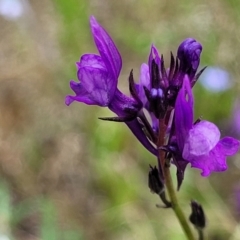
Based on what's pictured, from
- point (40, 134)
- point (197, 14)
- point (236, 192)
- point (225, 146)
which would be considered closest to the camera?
point (225, 146)

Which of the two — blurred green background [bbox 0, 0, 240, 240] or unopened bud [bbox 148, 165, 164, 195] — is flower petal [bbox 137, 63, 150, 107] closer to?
unopened bud [bbox 148, 165, 164, 195]

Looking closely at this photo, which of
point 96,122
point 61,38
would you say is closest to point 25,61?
point 61,38

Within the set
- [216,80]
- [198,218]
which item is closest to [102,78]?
[198,218]

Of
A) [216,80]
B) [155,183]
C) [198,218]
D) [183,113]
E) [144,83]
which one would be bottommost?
[198,218]

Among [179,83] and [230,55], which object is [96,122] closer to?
[230,55]

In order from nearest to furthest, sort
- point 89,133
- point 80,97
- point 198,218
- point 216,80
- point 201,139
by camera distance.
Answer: point 201,139 < point 80,97 < point 198,218 < point 216,80 < point 89,133

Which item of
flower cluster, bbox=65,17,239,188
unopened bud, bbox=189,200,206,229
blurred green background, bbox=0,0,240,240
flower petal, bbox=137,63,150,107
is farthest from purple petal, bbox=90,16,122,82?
blurred green background, bbox=0,0,240,240

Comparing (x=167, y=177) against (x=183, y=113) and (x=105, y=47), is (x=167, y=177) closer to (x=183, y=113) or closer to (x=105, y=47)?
(x=183, y=113)
